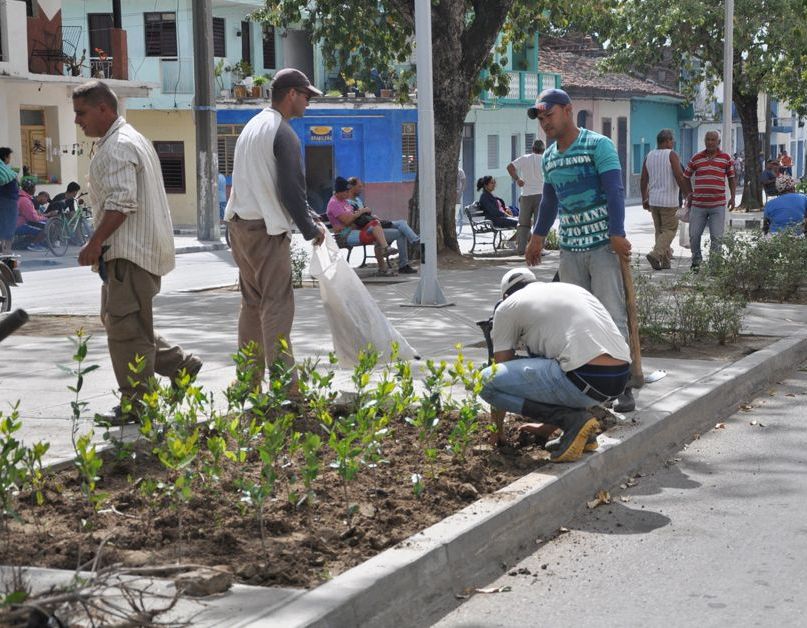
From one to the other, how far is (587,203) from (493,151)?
1726 inches

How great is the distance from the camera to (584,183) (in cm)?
798

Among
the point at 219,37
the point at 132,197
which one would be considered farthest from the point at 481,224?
the point at 219,37

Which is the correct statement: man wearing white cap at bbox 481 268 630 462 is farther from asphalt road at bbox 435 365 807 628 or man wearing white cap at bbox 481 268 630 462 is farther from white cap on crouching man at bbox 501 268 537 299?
asphalt road at bbox 435 365 807 628

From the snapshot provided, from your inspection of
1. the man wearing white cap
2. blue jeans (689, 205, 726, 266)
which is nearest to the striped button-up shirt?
the man wearing white cap

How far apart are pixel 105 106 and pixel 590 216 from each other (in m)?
2.80

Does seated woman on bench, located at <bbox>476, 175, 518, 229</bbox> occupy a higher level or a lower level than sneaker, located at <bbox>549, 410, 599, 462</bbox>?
higher

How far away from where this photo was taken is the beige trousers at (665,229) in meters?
17.9

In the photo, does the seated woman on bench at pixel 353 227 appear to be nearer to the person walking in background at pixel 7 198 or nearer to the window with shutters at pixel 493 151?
the person walking in background at pixel 7 198

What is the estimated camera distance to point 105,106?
7375 mm

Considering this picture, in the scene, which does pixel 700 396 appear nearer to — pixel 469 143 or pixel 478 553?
pixel 478 553

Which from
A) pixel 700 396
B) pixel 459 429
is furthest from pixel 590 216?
pixel 459 429

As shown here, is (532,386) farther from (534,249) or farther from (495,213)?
(495,213)

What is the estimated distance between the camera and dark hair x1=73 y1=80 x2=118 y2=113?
24.1 feet

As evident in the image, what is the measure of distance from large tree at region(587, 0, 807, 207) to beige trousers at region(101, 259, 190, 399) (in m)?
29.2
